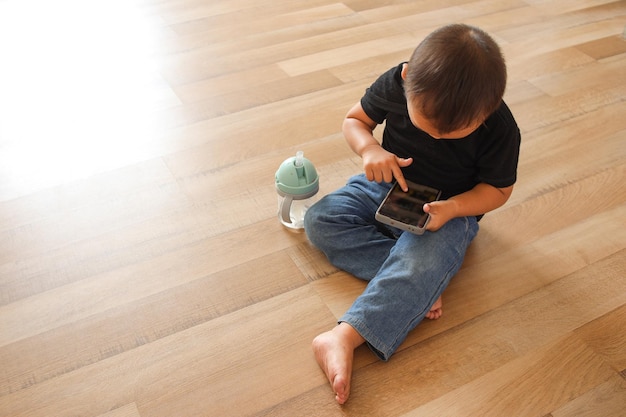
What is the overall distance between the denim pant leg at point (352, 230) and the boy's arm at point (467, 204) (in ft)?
0.39

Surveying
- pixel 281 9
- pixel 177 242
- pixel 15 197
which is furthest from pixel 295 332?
pixel 281 9

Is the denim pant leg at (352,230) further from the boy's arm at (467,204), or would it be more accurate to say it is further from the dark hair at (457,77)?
the dark hair at (457,77)

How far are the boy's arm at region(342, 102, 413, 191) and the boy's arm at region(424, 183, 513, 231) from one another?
67 mm

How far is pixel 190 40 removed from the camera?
1.89 m

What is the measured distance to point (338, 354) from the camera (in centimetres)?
98

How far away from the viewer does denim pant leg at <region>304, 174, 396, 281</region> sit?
44.8 inches

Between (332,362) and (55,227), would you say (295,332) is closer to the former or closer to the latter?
(332,362)

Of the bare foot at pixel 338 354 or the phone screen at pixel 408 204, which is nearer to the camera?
the bare foot at pixel 338 354

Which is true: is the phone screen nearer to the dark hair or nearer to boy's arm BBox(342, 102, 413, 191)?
boy's arm BBox(342, 102, 413, 191)

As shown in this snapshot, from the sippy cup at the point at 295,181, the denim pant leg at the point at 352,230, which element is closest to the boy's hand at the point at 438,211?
the denim pant leg at the point at 352,230

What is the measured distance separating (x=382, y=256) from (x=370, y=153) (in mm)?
169

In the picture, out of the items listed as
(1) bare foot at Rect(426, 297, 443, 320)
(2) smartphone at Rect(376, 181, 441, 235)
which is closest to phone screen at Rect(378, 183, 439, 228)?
(2) smartphone at Rect(376, 181, 441, 235)

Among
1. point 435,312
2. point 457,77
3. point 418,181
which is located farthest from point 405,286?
point 457,77

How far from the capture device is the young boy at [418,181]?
2.94 ft
